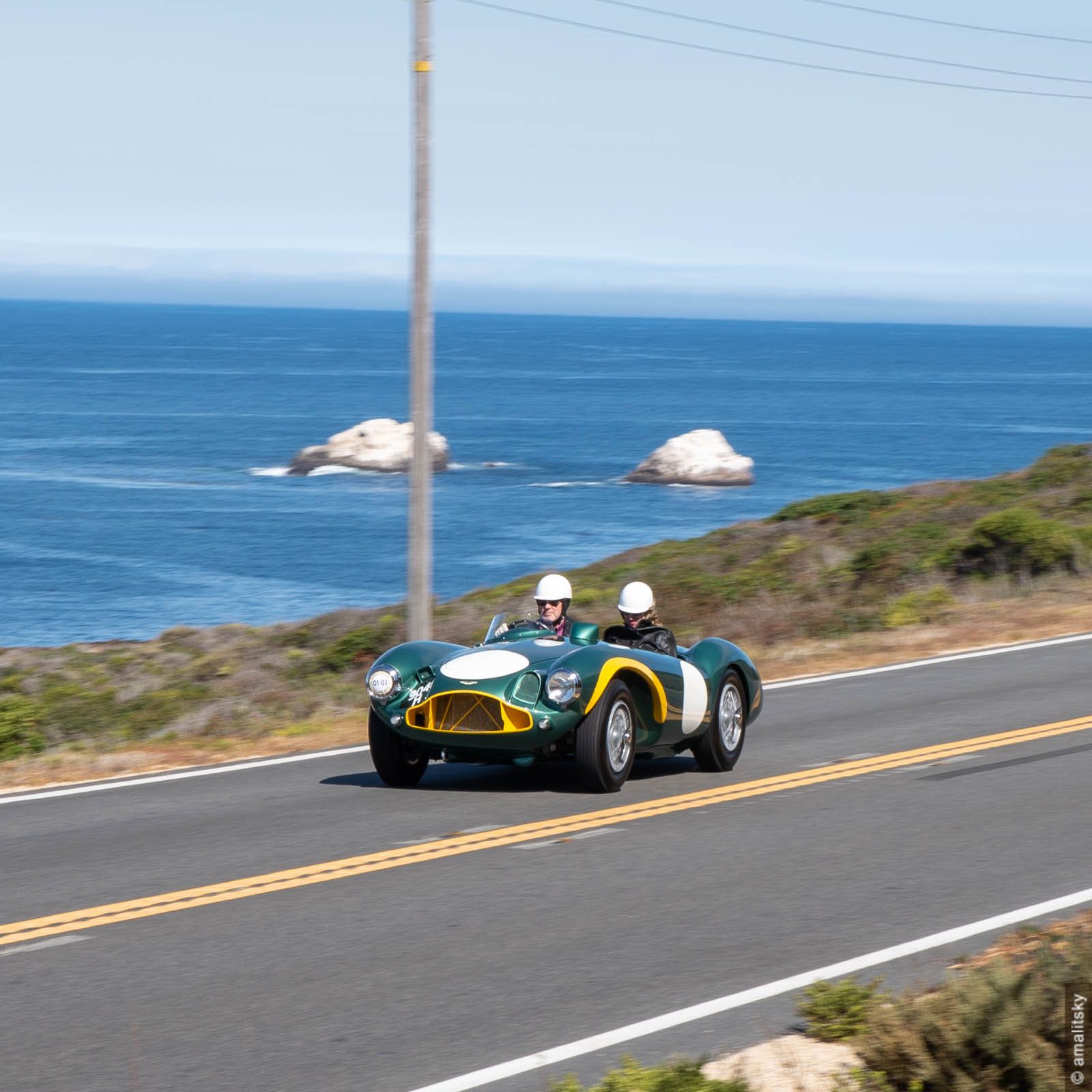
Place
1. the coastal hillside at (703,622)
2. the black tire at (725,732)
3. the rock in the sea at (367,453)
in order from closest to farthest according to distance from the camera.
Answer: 1. the black tire at (725,732)
2. the coastal hillside at (703,622)
3. the rock in the sea at (367,453)

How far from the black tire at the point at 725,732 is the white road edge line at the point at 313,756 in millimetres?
3127

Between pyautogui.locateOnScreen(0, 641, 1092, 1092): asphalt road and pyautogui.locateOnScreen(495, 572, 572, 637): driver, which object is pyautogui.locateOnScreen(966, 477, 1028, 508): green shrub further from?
pyautogui.locateOnScreen(495, 572, 572, 637): driver

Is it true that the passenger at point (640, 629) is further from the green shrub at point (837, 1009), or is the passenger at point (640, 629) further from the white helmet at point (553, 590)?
the green shrub at point (837, 1009)

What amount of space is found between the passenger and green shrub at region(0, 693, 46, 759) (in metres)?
6.73

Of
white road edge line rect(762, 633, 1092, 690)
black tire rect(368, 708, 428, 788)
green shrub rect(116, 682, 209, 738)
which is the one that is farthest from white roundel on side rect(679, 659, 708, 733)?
green shrub rect(116, 682, 209, 738)

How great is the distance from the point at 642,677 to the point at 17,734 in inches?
330

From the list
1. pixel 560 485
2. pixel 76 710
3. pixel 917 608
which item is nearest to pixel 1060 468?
pixel 917 608

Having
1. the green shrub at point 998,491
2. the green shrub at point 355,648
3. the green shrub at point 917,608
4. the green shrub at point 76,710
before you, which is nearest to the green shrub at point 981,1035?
the green shrub at point 76,710

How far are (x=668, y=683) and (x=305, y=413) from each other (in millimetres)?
139057

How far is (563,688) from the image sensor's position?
10.4 meters

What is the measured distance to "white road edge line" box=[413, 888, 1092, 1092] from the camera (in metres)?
5.80

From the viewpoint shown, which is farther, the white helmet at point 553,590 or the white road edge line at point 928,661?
the white road edge line at point 928,661

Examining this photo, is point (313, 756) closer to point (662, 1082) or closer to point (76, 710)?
point (662, 1082)

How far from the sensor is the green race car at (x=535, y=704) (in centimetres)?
1047
